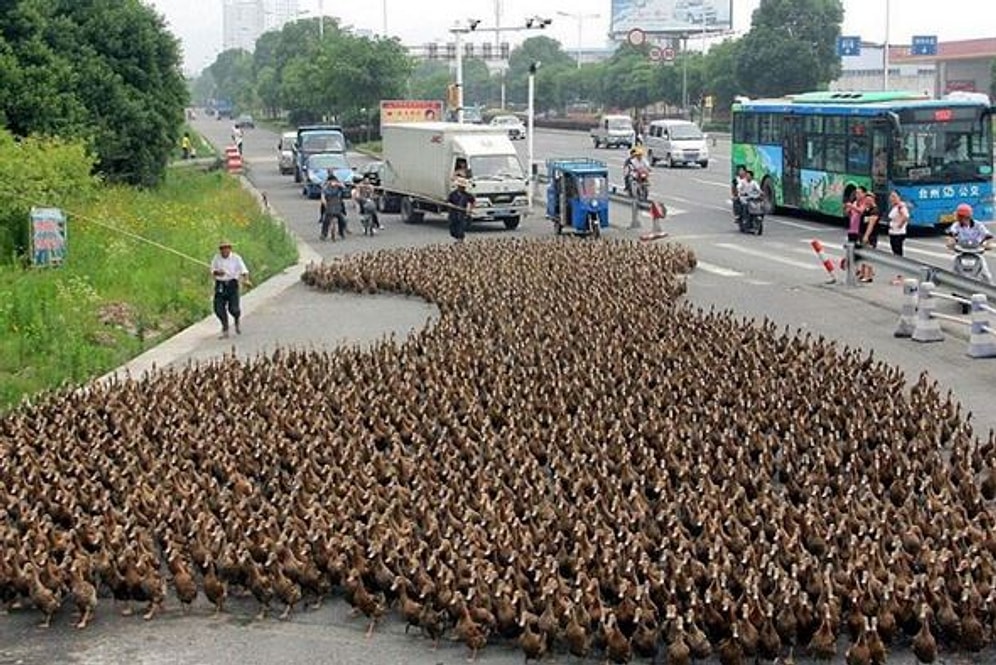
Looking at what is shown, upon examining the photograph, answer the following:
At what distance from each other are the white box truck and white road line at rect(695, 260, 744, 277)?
25.5 feet

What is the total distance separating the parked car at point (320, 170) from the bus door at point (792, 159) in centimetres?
1365

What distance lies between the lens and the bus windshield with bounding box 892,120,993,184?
29000mm

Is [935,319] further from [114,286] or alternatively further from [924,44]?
[924,44]

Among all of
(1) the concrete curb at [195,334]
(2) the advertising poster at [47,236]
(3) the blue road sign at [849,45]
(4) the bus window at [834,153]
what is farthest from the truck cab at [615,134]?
(2) the advertising poster at [47,236]

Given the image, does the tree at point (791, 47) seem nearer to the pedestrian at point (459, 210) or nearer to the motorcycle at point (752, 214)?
the motorcycle at point (752, 214)

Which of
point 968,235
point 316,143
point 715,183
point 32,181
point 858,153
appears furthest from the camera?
point 316,143

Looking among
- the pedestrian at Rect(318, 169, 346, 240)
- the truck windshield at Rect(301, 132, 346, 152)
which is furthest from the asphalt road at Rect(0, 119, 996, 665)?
the truck windshield at Rect(301, 132, 346, 152)

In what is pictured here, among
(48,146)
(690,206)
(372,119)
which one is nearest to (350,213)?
(690,206)

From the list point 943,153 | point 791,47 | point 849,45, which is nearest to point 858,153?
point 943,153

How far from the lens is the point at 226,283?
2008 cm

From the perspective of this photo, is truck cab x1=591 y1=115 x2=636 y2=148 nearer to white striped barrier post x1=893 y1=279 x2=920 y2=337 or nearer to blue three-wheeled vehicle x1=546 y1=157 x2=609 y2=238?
blue three-wheeled vehicle x1=546 y1=157 x2=609 y2=238

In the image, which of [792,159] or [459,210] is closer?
[459,210]

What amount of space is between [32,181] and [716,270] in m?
11.6

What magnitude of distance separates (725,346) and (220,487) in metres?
6.55
